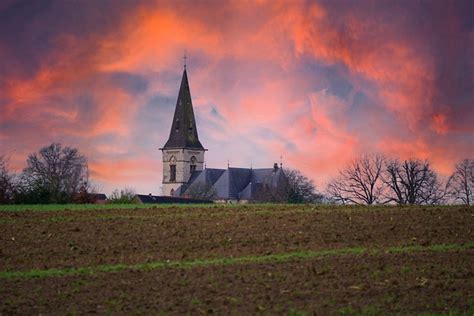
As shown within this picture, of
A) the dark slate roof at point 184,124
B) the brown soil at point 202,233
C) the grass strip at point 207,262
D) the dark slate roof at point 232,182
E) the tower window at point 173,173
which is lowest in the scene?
the grass strip at point 207,262

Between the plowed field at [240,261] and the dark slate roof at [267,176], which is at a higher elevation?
the dark slate roof at [267,176]

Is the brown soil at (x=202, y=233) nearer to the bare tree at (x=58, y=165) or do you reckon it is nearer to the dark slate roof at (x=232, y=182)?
the bare tree at (x=58, y=165)

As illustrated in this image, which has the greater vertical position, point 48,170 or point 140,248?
point 48,170

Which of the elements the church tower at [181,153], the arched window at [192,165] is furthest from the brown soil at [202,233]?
the arched window at [192,165]

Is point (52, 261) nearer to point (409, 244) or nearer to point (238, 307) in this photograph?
point (238, 307)

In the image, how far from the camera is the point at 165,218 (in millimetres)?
31281

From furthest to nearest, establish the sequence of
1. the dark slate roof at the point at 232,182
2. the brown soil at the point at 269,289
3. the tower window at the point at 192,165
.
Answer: the tower window at the point at 192,165 → the dark slate roof at the point at 232,182 → the brown soil at the point at 269,289

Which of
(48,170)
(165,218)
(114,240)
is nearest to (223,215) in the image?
(165,218)

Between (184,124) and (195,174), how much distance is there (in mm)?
11564

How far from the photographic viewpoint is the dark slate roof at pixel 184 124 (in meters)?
181

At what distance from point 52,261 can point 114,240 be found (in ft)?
9.85

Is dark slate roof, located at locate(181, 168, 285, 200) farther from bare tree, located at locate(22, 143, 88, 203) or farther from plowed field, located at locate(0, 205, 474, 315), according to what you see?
plowed field, located at locate(0, 205, 474, 315)

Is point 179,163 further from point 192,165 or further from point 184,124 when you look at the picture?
point 184,124

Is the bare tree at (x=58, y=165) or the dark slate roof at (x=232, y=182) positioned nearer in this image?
the bare tree at (x=58, y=165)
